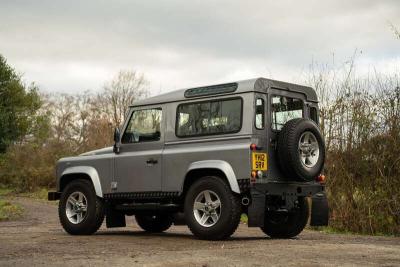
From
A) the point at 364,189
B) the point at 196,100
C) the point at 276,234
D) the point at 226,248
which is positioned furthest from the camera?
the point at 364,189

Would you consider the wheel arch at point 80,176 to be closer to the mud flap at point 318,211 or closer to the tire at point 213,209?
the tire at point 213,209

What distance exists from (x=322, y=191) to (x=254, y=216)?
5.76 feet

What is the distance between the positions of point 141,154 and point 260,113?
2230 millimetres

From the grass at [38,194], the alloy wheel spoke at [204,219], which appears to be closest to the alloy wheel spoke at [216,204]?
the alloy wheel spoke at [204,219]

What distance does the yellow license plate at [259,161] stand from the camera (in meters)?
9.40

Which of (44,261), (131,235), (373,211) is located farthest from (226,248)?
(373,211)

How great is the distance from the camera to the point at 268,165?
31.6 ft

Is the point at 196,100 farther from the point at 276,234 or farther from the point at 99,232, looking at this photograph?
the point at 99,232

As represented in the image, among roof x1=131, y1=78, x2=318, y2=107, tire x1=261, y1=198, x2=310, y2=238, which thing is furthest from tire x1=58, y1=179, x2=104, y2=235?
tire x1=261, y1=198, x2=310, y2=238

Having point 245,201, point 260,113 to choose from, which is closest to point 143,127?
point 260,113

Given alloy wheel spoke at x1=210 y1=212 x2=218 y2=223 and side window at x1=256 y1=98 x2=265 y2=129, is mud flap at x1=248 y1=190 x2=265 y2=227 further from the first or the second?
side window at x1=256 y1=98 x2=265 y2=129

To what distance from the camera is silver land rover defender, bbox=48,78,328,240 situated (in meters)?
9.52

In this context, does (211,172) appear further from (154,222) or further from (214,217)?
(154,222)

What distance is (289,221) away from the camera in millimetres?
10852
